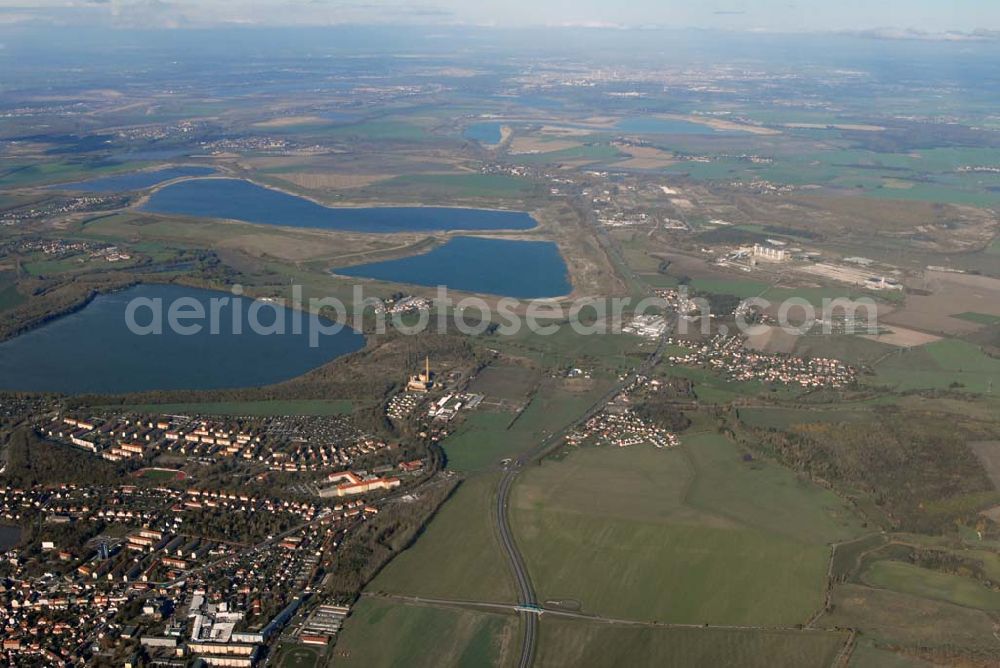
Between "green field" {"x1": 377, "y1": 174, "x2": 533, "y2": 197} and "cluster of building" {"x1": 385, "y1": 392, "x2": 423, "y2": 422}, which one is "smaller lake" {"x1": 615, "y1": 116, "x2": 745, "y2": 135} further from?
"cluster of building" {"x1": 385, "y1": 392, "x2": 423, "y2": 422}

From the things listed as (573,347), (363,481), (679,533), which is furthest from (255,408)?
(679,533)

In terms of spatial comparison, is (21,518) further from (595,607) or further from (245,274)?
(245,274)

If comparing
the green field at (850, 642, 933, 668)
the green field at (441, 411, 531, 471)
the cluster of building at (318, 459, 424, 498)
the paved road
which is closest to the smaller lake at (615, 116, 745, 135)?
the green field at (441, 411, 531, 471)

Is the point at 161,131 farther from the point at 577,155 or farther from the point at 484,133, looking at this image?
the point at 577,155

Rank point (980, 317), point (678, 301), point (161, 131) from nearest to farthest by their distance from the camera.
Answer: point (980, 317) → point (678, 301) → point (161, 131)

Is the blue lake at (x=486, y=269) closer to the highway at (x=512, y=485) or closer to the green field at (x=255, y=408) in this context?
the highway at (x=512, y=485)

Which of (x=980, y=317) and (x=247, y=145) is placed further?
(x=247, y=145)
